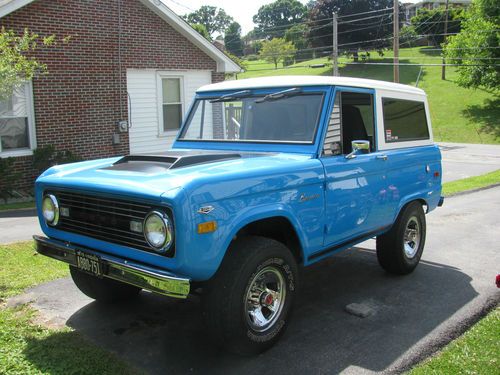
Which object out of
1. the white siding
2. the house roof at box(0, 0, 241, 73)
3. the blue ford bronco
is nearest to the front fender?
the blue ford bronco

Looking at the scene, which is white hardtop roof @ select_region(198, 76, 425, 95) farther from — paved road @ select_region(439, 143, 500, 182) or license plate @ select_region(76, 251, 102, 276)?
paved road @ select_region(439, 143, 500, 182)

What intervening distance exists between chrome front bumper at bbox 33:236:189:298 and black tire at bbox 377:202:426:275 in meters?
2.97

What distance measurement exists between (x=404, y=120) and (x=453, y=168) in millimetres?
12810

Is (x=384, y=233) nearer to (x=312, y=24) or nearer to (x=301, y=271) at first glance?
(x=301, y=271)

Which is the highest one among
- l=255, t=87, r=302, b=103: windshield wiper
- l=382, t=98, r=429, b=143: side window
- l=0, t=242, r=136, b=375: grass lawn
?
l=255, t=87, r=302, b=103: windshield wiper

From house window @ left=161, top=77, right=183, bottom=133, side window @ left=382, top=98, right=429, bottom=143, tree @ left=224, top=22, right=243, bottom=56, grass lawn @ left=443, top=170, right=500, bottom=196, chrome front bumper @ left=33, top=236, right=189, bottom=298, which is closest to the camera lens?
chrome front bumper @ left=33, top=236, right=189, bottom=298

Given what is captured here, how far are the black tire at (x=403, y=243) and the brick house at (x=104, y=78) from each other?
8.64 m

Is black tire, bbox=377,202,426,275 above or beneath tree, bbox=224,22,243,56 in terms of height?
beneath

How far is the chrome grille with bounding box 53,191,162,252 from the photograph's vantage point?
137 inches

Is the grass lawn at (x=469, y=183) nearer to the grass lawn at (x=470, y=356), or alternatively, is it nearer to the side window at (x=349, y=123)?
the side window at (x=349, y=123)

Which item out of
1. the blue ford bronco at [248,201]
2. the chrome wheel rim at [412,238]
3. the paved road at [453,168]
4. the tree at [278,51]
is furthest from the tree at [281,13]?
the blue ford bronco at [248,201]

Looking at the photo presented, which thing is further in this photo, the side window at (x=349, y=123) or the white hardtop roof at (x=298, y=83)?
the white hardtop roof at (x=298, y=83)

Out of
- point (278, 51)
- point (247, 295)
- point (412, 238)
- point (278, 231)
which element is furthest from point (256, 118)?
point (278, 51)

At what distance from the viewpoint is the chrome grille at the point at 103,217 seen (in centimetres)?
347
